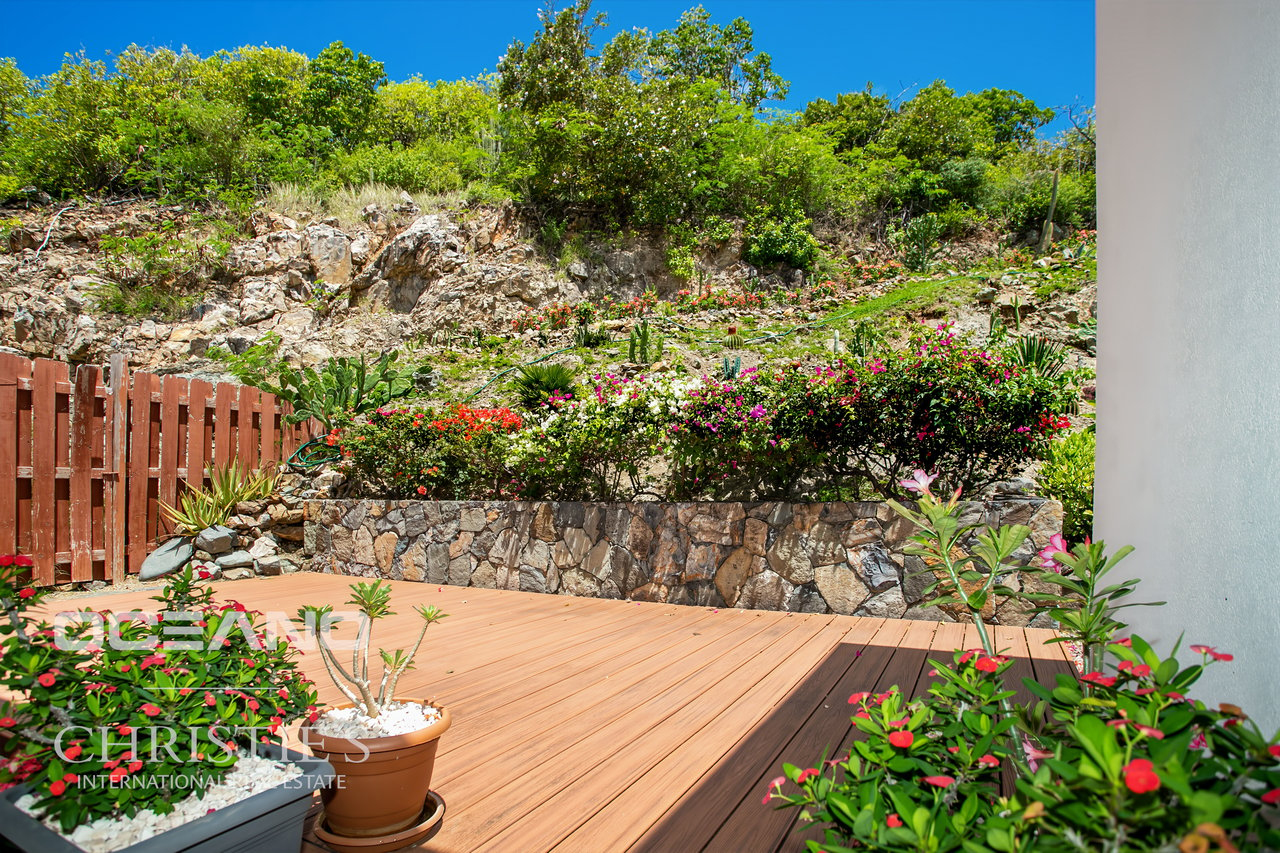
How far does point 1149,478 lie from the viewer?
Result: 4.18 ft

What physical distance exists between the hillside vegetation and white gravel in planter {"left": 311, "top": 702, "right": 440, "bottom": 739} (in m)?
13.0

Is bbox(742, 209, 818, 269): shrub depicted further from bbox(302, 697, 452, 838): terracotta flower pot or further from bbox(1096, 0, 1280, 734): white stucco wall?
bbox(302, 697, 452, 838): terracotta flower pot

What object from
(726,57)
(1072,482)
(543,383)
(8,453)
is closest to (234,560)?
(8,453)

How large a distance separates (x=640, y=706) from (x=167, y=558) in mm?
4891

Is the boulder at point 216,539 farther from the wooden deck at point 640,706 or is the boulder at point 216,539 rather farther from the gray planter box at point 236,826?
the gray planter box at point 236,826

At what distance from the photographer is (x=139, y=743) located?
121 centimetres

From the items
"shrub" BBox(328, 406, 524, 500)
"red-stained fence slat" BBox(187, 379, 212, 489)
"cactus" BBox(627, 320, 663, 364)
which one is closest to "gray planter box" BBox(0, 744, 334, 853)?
"shrub" BBox(328, 406, 524, 500)

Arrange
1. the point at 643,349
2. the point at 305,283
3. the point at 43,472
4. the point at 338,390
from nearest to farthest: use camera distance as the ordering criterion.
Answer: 1. the point at 43,472
2. the point at 338,390
3. the point at 643,349
4. the point at 305,283

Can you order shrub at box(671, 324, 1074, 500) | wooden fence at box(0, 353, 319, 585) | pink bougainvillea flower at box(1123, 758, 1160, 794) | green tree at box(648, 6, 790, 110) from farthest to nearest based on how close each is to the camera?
green tree at box(648, 6, 790, 110) < wooden fence at box(0, 353, 319, 585) < shrub at box(671, 324, 1074, 500) < pink bougainvillea flower at box(1123, 758, 1160, 794)

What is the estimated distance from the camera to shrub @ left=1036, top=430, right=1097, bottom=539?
454 centimetres

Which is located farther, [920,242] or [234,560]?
[920,242]

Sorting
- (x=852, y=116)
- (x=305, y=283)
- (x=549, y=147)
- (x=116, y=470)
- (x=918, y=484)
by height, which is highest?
(x=852, y=116)

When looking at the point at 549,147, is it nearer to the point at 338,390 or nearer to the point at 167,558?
the point at 338,390

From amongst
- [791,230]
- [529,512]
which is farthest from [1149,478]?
[791,230]
